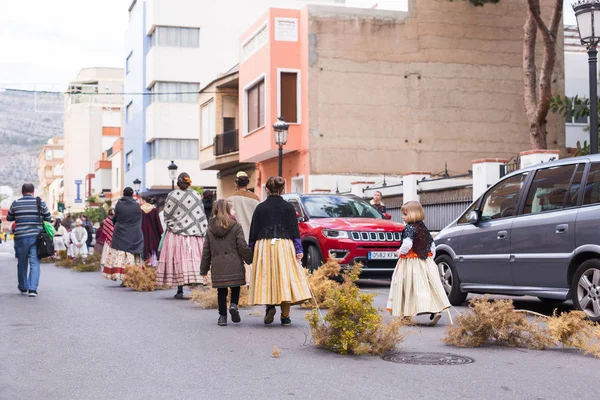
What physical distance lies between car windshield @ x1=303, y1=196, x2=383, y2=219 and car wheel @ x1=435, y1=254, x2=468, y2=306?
164 inches

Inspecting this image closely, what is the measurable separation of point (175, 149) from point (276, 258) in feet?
156

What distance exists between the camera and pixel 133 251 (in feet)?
57.1

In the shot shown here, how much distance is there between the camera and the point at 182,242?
45.8ft

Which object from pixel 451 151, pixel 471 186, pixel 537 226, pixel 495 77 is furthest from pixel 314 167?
pixel 537 226

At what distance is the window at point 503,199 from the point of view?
11633mm

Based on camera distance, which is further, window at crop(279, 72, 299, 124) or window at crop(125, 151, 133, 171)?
window at crop(125, 151, 133, 171)

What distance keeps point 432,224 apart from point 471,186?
1.90 m

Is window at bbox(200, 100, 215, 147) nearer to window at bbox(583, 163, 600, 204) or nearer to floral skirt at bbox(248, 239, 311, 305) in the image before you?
floral skirt at bbox(248, 239, 311, 305)

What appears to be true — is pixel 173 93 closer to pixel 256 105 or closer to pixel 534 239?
pixel 256 105

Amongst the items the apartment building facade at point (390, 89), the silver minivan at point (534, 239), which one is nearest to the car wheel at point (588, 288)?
the silver minivan at point (534, 239)

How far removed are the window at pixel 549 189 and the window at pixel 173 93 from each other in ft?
153

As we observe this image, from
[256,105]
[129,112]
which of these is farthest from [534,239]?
[129,112]

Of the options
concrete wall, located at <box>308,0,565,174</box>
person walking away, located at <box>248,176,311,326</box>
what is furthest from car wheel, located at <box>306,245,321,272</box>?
concrete wall, located at <box>308,0,565,174</box>

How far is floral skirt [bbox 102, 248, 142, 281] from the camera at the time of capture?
17.4 meters
